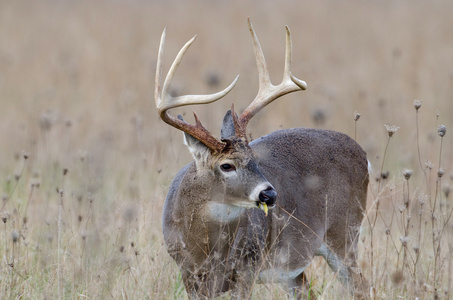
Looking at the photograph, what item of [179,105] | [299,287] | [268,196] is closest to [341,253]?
[299,287]

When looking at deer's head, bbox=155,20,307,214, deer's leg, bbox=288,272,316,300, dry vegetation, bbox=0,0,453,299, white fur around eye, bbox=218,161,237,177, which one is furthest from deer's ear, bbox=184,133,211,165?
deer's leg, bbox=288,272,316,300

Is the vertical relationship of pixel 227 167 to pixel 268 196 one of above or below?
above

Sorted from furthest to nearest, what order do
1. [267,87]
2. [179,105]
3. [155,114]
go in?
1. [155,114]
2. [267,87]
3. [179,105]

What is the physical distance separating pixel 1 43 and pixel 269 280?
10036 mm

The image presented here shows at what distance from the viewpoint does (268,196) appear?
468 cm

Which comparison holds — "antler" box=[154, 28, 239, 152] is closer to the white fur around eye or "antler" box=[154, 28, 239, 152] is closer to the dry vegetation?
the white fur around eye

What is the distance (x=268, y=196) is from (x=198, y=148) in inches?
24.3

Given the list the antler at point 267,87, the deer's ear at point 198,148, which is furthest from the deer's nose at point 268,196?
the antler at point 267,87

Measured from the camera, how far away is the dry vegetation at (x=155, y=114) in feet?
18.2

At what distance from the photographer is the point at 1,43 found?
13750mm

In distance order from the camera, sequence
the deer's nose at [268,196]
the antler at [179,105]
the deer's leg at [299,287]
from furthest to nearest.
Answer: the deer's leg at [299,287] → the antler at [179,105] → the deer's nose at [268,196]

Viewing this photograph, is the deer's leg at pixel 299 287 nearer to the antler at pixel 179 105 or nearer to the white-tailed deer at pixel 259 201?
the white-tailed deer at pixel 259 201

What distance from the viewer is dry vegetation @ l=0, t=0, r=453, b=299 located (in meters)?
5.55

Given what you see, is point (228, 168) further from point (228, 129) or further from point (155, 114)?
point (155, 114)
